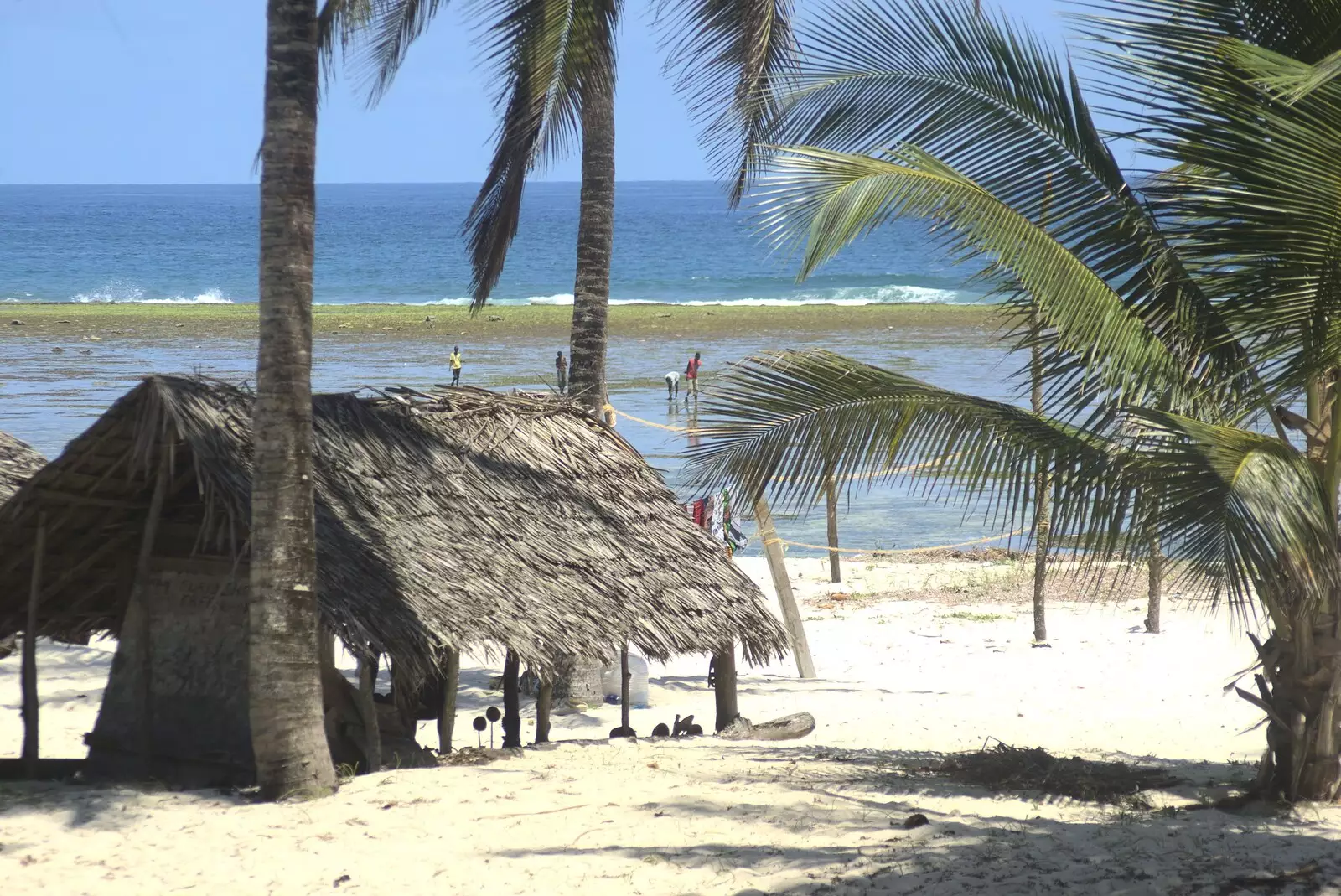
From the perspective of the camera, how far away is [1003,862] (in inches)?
203

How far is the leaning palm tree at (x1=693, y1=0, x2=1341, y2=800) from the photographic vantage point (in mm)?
5441

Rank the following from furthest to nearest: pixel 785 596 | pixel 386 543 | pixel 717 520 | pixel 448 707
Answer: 1. pixel 717 520
2. pixel 785 596
3. pixel 448 707
4. pixel 386 543

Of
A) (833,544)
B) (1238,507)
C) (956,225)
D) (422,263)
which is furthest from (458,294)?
(1238,507)

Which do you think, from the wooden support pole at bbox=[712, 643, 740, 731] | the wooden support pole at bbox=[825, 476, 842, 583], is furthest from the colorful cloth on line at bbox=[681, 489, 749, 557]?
the wooden support pole at bbox=[712, 643, 740, 731]

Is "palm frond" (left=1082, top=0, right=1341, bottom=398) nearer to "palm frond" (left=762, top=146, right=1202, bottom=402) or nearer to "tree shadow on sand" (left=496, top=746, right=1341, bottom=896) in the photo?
"palm frond" (left=762, top=146, right=1202, bottom=402)

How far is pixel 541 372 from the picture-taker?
31250 mm

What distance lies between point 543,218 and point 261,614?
112762mm

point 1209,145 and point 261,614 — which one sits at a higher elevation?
point 1209,145

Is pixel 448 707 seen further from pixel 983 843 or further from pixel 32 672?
pixel 983 843

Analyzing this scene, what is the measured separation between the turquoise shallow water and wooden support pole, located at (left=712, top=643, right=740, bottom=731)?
818 centimetres

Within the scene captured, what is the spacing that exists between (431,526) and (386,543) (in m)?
0.45

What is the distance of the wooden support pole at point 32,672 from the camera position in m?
6.84

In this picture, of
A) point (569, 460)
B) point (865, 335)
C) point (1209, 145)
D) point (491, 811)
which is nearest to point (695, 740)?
point (569, 460)

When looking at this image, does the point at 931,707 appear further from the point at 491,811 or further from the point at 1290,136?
the point at 1290,136
